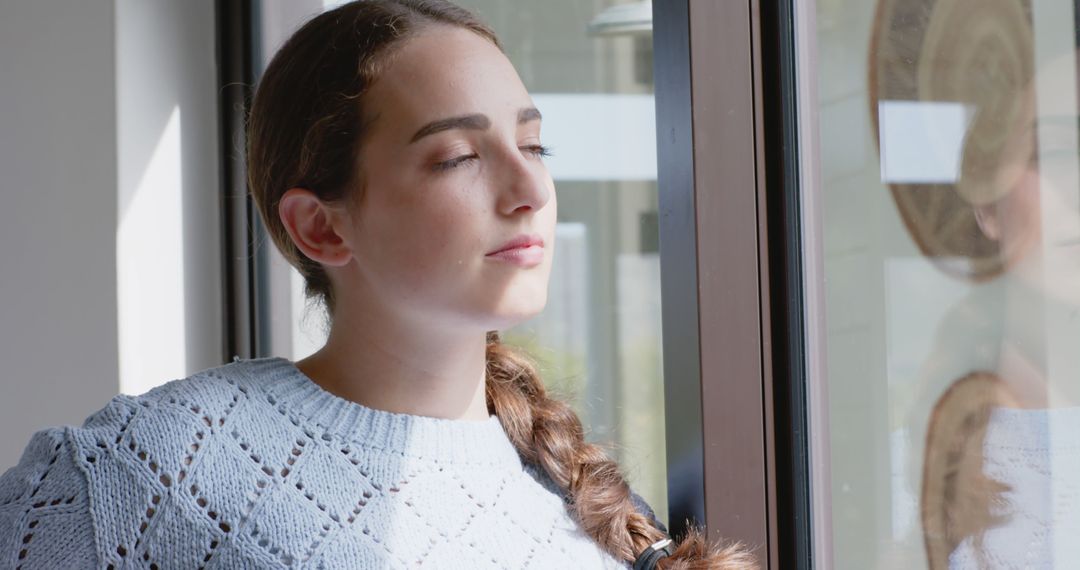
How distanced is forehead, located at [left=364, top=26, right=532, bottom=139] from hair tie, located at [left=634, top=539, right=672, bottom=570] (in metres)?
0.45

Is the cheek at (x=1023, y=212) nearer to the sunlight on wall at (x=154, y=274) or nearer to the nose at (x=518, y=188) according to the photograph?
the nose at (x=518, y=188)

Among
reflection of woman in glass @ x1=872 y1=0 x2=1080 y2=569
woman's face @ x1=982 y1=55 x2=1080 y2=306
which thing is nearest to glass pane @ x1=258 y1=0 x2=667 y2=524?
reflection of woman in glass @ x1=872 y1=0 x2=1080 y2=569

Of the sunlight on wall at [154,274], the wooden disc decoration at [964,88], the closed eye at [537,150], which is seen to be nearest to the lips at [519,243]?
the closed eye at [537,150]

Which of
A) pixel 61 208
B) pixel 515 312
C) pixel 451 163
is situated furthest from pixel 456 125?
pixel 61 208

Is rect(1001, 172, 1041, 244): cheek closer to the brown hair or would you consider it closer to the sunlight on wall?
the brown hair

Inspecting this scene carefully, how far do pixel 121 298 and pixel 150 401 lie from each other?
904 millimetres

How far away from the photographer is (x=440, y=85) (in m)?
1.07

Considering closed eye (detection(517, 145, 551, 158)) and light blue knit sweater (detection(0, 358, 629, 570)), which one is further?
closed eye (detection(517, 145, 551, 158))

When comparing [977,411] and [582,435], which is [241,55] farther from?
[977,411]

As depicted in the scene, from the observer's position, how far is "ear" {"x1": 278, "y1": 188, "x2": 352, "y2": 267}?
1124 millimetres

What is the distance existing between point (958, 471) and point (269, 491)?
0.60m

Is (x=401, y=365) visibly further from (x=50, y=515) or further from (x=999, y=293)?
(x=999, y=293)

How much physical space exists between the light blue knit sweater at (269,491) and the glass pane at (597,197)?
157 centimetres

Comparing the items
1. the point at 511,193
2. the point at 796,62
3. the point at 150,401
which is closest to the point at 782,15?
the point at 796,62
